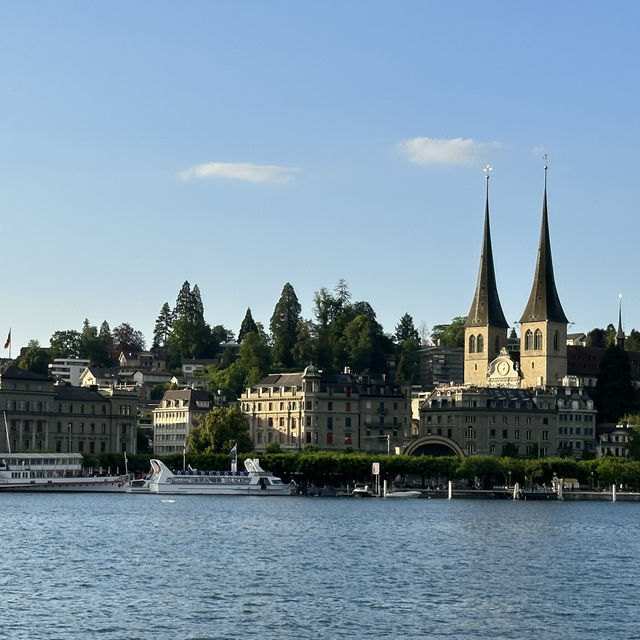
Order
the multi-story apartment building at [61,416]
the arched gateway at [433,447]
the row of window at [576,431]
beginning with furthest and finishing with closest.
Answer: the row of window at [576,431] < the arched gateway at [433,447] < the multi-story apartment building at [61,416]

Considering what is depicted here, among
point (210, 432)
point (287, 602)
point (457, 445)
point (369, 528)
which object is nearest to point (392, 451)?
point (457, 445)

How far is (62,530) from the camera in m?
95.6

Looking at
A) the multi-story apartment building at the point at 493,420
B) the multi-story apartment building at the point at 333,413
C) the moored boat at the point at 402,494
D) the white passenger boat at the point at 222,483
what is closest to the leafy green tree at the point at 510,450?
the multi-story apartment building at the point at 493,420

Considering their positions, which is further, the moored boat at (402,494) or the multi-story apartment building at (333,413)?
the multi-story apartment building at (333,413)

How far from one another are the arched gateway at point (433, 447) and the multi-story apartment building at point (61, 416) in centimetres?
3153

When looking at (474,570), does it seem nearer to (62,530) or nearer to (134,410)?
(62,530)

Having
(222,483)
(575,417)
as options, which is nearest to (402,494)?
(222,483)

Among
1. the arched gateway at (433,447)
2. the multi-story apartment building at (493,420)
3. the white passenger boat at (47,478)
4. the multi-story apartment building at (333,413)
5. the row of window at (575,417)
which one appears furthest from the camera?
the row of window at (575,417)

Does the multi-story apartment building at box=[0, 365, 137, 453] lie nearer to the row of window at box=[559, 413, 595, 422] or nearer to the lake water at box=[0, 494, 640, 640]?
the row of window at box=[559, 413, 595, 422]

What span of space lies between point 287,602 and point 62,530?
Result: 121 feet

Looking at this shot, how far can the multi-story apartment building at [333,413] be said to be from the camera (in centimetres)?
17800

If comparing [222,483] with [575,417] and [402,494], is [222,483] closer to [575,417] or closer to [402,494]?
[402,494]

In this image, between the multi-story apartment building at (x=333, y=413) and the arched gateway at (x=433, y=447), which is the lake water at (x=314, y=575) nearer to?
the arched gateway at (x=433, y=447)

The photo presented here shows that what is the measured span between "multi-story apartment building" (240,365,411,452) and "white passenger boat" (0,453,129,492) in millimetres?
24205
